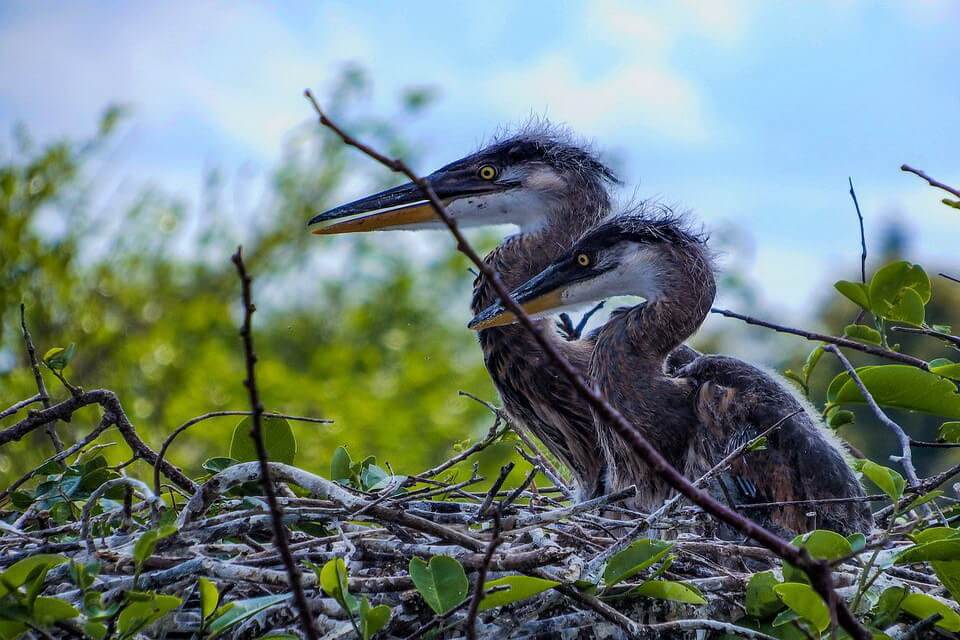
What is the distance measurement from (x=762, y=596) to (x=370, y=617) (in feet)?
2.37

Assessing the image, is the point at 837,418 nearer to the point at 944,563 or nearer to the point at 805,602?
the point at 944,563

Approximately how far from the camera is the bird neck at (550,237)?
3.47 meters

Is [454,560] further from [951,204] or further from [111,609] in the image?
[951,204]

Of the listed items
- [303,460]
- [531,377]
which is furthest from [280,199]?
[531,377]

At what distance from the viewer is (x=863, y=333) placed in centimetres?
244

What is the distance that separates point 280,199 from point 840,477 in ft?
24.5

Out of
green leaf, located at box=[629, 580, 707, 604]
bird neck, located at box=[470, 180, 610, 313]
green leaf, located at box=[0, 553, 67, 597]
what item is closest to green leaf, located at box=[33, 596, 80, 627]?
green leaf, located at box=[0, 553, 67, 597]

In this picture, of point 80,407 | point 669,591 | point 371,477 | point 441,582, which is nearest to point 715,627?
point 669,591

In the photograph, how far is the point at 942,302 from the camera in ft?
69.4

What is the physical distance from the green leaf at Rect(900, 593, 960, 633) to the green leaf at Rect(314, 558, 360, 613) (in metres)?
0.94

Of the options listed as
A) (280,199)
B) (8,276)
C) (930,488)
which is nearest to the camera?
(930,488)

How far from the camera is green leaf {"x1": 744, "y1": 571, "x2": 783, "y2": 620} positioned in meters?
1.92

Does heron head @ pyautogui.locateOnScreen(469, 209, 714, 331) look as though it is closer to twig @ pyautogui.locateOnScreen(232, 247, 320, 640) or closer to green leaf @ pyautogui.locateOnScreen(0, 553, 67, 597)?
green leaf @ pyautogui.locateOnScreen(0, 553, 67, 597)

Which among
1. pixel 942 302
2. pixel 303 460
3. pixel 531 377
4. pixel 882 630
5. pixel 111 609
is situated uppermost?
pixel 942 302
